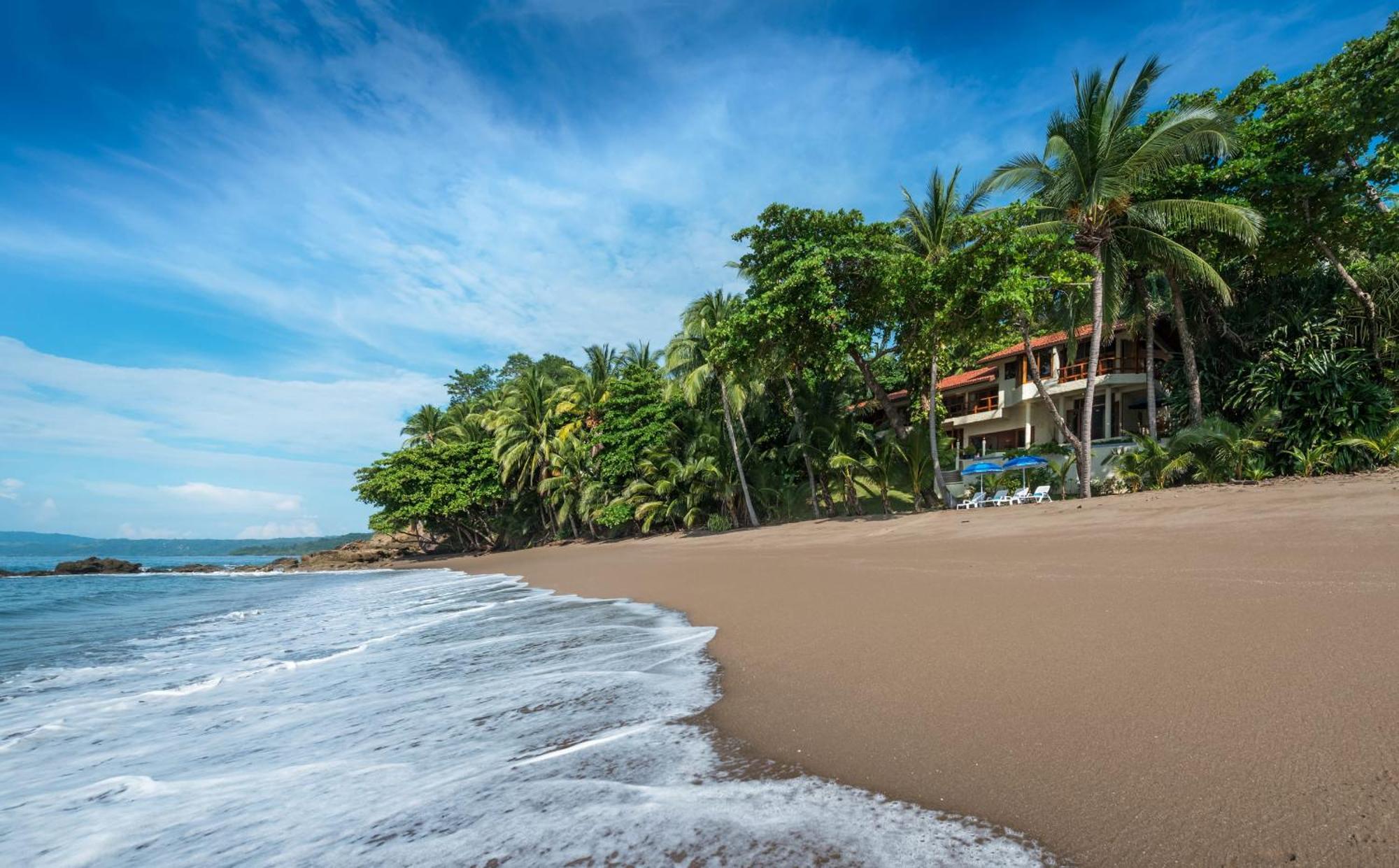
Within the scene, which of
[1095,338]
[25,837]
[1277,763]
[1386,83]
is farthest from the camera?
[1095,338]

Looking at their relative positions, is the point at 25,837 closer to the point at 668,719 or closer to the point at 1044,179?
the point at 668,719

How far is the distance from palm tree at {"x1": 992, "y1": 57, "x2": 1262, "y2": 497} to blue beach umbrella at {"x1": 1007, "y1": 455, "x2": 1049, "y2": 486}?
4636mm

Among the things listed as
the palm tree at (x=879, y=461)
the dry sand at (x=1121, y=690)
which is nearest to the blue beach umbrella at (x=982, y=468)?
the palm tree at (x=879, y=461)

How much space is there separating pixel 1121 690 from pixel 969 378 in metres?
29.7

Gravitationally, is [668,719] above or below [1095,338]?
below

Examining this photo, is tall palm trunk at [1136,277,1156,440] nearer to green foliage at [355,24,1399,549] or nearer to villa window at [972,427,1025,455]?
green foliage at [355,24,1399,549]

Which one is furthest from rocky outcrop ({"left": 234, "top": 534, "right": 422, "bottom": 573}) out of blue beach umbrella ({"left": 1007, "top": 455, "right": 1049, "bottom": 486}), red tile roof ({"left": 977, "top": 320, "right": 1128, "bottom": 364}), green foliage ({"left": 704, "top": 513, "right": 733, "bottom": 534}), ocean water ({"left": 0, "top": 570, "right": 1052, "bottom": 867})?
red tile roof ({"left": 977, "top": 320, "right": 1128, "bottom": 364})

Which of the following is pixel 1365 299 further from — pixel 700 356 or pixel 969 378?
pixel 700 356

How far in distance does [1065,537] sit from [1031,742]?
7506 mm

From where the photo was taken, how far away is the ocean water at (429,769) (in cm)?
207

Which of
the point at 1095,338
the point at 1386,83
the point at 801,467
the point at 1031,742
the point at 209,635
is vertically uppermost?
the point at 1386,83

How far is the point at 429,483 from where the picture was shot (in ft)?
113

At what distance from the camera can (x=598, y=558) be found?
19266 mm

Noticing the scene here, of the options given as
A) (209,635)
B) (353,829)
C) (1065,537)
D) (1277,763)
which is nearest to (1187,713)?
(1277,763)
